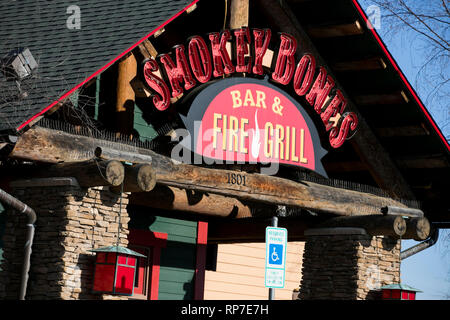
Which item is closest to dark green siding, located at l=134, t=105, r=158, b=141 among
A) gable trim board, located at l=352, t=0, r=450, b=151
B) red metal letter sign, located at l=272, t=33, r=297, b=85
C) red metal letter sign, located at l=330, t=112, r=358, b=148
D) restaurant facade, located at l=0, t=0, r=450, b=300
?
restaurant facade, located at l=0, t=0, r=450, b=300

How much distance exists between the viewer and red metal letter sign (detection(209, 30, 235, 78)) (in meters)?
15.4

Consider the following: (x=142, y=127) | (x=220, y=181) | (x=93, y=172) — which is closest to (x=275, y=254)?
(x=220, y=181)

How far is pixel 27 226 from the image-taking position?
1334cm

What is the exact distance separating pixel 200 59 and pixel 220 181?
2.19 metres

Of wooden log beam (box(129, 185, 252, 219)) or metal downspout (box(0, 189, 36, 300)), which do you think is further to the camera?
wooden log beam (box(129, 185, 252, 219))

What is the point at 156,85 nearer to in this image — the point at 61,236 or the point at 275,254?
the point at 61,236

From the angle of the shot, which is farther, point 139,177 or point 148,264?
point 148,264

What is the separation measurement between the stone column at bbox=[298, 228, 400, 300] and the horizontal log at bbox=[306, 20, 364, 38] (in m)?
3.96

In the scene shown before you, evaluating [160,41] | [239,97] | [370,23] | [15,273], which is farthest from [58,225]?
[370,23]

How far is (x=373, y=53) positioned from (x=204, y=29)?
140 inches

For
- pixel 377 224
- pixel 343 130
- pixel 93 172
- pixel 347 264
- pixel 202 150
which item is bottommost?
pixel 347 264
